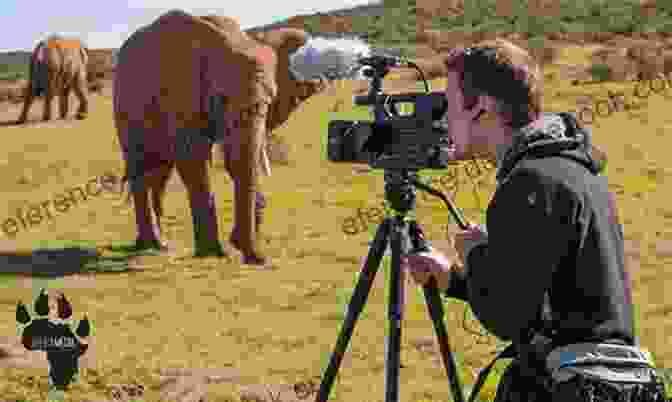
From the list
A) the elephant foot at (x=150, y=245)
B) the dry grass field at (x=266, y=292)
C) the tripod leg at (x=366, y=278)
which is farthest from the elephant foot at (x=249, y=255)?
the tripod leg at (x=366, y=278)

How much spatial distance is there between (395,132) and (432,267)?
0.63m

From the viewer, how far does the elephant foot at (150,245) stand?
429 inches

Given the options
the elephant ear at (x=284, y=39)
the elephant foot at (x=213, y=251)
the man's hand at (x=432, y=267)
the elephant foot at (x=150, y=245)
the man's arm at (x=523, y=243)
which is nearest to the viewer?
the man's arm at (x=523, y=243)

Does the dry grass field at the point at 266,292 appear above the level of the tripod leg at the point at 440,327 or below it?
below

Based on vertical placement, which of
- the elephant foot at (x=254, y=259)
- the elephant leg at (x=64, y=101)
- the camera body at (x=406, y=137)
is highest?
the camera body at (x=406, y=137)

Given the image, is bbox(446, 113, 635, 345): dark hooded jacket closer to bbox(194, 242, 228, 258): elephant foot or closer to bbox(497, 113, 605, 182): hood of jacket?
bbox(497, 113, 605, 182): hood of jacket

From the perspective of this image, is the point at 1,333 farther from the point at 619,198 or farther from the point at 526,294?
the point at 619,198

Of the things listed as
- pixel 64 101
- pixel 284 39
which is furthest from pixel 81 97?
pixel 284 39

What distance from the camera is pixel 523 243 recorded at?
2.79 meters

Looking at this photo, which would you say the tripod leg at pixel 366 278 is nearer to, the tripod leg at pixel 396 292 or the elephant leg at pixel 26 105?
the tripod leg at pixel 396 292

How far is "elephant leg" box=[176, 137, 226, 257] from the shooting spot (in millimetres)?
9953

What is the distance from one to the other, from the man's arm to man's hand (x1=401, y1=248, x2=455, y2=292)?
0.42 meters

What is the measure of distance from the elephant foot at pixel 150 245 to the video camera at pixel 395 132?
7025 millimetres

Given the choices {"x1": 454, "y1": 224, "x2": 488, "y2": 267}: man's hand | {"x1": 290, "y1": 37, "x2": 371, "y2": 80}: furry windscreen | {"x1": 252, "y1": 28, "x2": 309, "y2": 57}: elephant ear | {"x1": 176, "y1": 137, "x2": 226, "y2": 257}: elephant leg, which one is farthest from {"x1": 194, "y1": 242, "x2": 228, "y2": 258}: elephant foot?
{"x1": 454, "y1": 224, "x2": 488, "y2": 267}: man's hand
